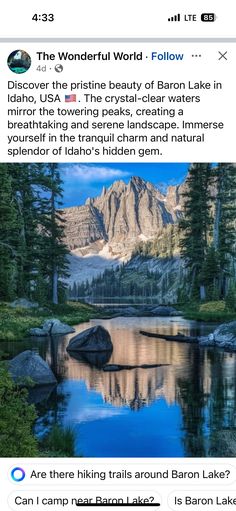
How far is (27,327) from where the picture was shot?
1148 inches

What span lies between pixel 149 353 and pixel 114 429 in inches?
488

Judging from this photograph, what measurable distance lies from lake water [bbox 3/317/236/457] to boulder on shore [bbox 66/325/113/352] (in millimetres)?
730

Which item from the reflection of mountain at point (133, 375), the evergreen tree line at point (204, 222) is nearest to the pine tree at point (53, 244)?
the reflection of mountain at point (133, 375)

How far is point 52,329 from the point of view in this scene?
31047 mm

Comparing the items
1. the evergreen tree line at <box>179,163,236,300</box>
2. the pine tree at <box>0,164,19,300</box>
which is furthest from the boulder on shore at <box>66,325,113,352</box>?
the evergreen tree line at <box>179,163,236,300</box>
